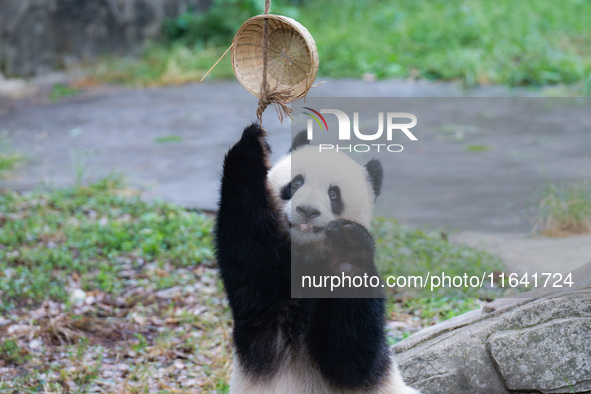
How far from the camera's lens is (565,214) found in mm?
4949

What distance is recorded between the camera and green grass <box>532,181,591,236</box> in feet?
16.1

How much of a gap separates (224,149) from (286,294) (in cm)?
539

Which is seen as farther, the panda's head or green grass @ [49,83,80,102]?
green grass @ [49,83,80,102]

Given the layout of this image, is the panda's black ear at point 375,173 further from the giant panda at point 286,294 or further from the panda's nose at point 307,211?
the panda's nose at point 307,211

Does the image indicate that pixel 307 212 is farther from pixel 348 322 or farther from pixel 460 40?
pixel 460 40

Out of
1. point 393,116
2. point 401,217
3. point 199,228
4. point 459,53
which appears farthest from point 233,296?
point 459,53

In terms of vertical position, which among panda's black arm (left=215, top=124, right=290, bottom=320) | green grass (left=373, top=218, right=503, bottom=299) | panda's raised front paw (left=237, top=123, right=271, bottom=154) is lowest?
green grass (left=373, top=218, right=503, bottom=299)

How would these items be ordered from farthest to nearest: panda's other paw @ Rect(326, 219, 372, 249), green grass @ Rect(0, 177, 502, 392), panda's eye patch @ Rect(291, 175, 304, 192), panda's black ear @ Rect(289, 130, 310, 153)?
green grass @ Rect(0, 177, 502, 392) < panda's black ear @ Rect(289, 130, 310, 153) < panda's eye patch @ Rect(291, 175, 304, 192) < panda's other paw @ Rect(326, 219, 372, 249)

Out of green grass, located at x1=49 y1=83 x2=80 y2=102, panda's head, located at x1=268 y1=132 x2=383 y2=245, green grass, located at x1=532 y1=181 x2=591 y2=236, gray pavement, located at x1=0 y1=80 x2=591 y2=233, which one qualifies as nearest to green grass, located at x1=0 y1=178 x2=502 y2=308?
gray pavement, located at x1=0 y1=80 x2=591 y2=233

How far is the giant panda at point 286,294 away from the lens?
2264mm

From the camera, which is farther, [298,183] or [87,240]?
[87,240]

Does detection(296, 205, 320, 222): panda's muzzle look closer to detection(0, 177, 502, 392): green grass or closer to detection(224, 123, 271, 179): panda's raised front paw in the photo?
detection(224, 123, 271, 179): panda's raised front paw

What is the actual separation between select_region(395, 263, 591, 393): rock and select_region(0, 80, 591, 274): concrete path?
1.66 m

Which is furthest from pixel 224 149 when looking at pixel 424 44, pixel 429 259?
pixel 424 44
